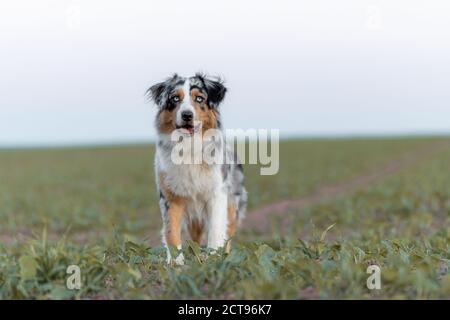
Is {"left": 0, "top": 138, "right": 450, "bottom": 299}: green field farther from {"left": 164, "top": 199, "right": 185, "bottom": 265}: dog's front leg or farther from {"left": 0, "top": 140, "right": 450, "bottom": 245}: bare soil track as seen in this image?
{"left": 164, "top": 199, "right": 185, "bottom": 265}: dog's front leg

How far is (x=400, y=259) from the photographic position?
5.00 meters

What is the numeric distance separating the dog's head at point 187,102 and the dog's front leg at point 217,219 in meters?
0.86

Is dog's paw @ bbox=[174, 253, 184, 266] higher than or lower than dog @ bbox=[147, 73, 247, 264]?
lower

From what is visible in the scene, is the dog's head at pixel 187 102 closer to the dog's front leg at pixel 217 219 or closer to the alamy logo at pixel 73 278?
the dog's front leg at pixel 217 219

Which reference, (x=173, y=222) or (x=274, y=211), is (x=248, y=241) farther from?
(x=274, y=211)

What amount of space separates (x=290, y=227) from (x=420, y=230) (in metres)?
3.55

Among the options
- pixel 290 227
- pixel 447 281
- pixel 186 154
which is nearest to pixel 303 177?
pixel 290 227

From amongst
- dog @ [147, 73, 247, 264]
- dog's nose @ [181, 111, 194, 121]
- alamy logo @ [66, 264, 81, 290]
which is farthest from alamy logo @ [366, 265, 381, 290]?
dog's nose @ [181, 111, 194, 121]

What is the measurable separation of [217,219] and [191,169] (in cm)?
67

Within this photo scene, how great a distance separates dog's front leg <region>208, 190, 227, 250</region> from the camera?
22.2ft

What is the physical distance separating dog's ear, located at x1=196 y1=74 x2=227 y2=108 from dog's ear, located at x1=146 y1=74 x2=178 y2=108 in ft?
1.05
